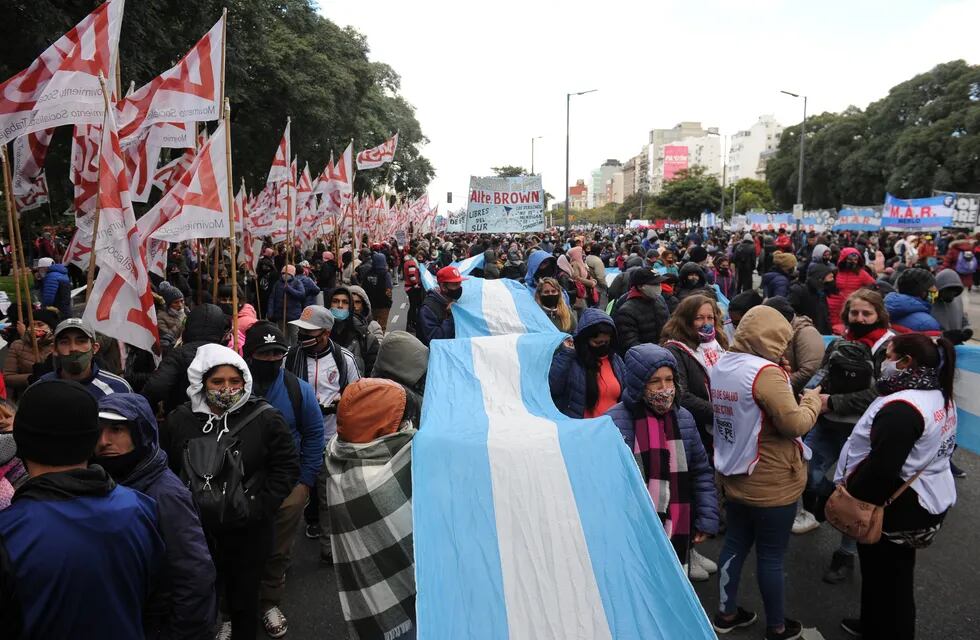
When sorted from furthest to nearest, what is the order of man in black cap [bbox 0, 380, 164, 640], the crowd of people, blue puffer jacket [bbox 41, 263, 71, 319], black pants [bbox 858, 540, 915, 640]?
blue puffer jacket [bbox 41, 263, 71, 319], black pants [bbox 858, 540, 915, 640], the crowd of people, man in black cap [bbox 0, 380, 164, 640]

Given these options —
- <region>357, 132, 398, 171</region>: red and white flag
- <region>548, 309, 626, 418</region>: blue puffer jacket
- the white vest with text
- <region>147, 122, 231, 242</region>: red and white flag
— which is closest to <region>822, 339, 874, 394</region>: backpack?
the white vest with text

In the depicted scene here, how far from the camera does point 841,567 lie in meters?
4.49

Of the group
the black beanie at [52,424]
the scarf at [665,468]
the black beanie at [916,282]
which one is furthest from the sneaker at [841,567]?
the black beanie at [52,424]

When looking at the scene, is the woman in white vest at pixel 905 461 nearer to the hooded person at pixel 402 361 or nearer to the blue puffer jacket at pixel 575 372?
the blue puffer jacket at pixel 575 372

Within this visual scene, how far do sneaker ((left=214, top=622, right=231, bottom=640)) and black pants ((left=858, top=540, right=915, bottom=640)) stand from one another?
11.1ft

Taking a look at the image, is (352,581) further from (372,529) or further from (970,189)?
(970,189)

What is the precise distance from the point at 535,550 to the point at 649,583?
468mm

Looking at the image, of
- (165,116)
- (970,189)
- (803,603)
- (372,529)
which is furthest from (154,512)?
(970,189)

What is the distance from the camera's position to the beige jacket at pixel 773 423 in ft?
11.3

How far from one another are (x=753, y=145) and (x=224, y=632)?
163 meters

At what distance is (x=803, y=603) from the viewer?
13.8 ft

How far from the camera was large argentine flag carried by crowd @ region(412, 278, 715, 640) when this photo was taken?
265 centimetres

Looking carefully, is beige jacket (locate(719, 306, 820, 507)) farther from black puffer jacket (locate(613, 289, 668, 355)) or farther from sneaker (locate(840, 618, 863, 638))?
black puffer jacket (locate(613, 289, 668, 355))

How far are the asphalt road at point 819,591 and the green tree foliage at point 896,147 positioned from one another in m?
41.4
